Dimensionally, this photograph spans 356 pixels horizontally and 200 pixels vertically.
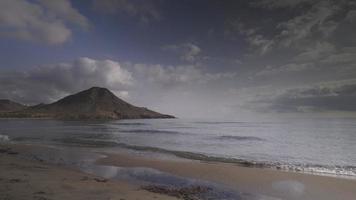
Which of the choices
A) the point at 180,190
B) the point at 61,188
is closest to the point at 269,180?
the point at 180,190

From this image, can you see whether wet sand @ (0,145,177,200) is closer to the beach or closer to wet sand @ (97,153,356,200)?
the beach

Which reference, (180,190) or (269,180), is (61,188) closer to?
(180,190)

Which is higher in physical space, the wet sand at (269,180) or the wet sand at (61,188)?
the wet sand at (269,180)

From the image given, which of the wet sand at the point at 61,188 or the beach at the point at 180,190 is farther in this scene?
the beach at the point at 180,190

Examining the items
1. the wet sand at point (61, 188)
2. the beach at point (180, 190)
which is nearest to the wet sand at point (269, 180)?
the beach at point (180, 190)

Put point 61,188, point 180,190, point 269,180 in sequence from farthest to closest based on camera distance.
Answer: point 269,180 → point 180,190 → point 61,188

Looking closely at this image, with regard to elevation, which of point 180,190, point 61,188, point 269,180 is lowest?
point 61,188

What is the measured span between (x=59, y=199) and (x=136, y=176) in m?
5.45

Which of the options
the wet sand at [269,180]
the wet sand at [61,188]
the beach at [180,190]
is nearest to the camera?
the wet sand at [61,188]

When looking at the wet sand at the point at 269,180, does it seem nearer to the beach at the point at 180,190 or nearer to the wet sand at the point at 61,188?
the beach at the point at 180,190

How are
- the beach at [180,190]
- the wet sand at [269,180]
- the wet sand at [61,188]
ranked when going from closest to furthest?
the wet sand at [61,188]
the beach at [180,190]
the wet sand at [269,180]

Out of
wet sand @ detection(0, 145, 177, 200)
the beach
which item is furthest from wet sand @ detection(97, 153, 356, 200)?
wet sand @ detection(0, 145, 177, 200)

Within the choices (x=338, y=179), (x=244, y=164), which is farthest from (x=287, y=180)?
(x=244, y=164)

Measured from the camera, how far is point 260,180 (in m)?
13.1
